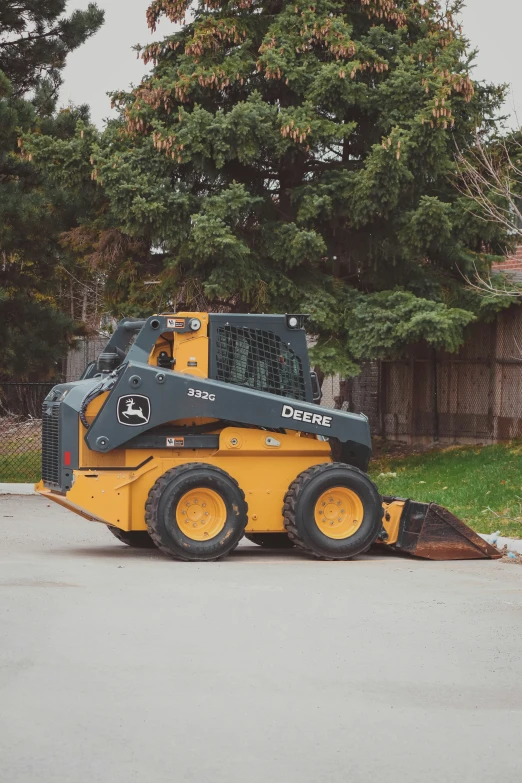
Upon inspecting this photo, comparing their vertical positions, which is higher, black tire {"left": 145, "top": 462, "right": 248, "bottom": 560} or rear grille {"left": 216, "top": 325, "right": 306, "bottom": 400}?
rear grille {"left": 216, "top": 325, "right": 306, "bottom": 400}

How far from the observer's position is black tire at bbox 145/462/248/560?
12.7m

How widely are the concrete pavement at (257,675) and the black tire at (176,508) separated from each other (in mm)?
714

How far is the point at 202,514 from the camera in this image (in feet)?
42.8

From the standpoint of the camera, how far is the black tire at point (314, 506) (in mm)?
13109

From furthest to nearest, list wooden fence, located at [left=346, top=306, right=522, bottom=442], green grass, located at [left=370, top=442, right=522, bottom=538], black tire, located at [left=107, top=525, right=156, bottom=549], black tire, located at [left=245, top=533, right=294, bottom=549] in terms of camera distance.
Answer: wooden fence, located at [left=346, top=306, right=522, bottom=442] → green grass, located at [left=370, top=442, right=522, bottom=538] → black tire, located at [left=245, top=533, right=294, bottom=549] → black tire, located at [left=107, top=525, right=156, bottom=549]

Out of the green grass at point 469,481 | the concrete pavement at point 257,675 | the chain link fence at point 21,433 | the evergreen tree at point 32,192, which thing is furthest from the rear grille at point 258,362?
the chain link fence at point 21,433

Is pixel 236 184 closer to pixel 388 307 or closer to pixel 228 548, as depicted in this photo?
pixel 388 307

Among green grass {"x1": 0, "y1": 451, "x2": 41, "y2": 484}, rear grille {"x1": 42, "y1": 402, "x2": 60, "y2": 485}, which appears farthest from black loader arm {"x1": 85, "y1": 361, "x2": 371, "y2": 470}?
green grass {"x1": 0, "y1": 451, "x2": 41, "y2": 484}


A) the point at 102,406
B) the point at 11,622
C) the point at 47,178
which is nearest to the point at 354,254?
the point at 47,178

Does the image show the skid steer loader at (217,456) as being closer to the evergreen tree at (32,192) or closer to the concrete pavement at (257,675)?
the concrete pavement at (257,675)

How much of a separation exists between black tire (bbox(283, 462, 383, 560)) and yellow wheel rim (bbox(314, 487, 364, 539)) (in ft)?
0.15

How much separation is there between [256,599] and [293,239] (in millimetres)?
12409

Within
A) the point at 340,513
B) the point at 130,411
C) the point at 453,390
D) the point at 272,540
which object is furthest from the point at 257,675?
the point at 453,390

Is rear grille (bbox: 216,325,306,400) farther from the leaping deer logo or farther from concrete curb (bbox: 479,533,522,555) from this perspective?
concrete curb (bbox: 479,533,522,555)
